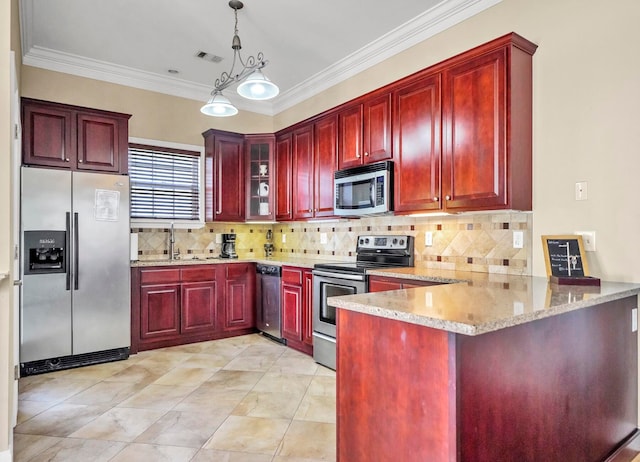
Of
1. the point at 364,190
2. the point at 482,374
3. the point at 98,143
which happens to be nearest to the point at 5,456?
the point at 482,374

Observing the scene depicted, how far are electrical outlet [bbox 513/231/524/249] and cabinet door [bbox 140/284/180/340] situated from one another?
3.21 metres

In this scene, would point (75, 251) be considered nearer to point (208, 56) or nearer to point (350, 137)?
point (208, 56)

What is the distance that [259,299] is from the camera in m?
4.63

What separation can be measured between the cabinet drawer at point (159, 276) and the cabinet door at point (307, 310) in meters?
1.37

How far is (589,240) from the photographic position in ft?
7.94

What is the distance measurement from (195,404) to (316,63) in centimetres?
344

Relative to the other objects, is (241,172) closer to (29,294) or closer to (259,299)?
(259,299)

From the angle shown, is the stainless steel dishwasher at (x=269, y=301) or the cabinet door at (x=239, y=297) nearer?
the stainless steel dishwasher at (x=269, y=301)

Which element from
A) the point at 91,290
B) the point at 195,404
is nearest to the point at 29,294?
the point at 91,290

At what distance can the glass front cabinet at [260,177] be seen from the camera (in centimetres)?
492

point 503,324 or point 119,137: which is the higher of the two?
point 119,137

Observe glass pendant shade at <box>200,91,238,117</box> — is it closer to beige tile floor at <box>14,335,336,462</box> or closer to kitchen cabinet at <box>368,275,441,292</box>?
kitchen cabinet at <box>368,275,441,292</box>

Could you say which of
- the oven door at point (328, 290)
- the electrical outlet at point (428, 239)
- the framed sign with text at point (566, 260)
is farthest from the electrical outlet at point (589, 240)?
the oven door at point (328, 290)

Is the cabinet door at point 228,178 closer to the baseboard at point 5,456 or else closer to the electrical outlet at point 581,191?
the baseboard at point 5,456
